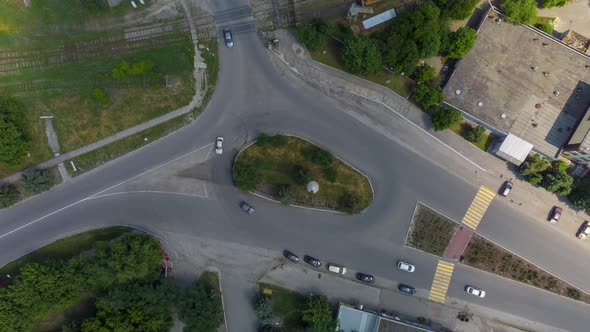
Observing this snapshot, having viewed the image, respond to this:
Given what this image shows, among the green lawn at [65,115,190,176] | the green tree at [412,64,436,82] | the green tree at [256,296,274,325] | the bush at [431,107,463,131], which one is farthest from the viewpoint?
the green lawn at [65,115,190,176]

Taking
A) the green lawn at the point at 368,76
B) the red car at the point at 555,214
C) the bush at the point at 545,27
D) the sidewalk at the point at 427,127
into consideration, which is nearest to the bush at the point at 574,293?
the sidewalk at the point at 427,127

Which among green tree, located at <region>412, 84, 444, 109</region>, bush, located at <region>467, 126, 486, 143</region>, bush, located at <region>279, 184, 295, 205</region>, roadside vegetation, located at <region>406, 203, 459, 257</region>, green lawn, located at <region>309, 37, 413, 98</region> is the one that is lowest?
roadside vegetation, located at <region>406, 203, 459, 257</region>

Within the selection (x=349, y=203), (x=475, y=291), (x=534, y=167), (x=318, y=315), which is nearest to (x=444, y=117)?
(x=534, y=167)

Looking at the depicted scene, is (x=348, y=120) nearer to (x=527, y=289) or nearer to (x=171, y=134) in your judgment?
(x=171, y=134)

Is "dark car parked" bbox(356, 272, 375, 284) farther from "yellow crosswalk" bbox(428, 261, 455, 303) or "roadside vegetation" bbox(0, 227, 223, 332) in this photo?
"roadside vegetation" bbox(0, 227, 223, 332)

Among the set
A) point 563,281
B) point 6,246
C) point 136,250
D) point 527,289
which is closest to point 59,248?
point 6,246

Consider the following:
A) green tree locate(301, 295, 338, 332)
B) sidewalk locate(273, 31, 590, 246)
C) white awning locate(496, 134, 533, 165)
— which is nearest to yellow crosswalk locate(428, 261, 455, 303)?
sidewalk locate(273, 31, 590, 246)
